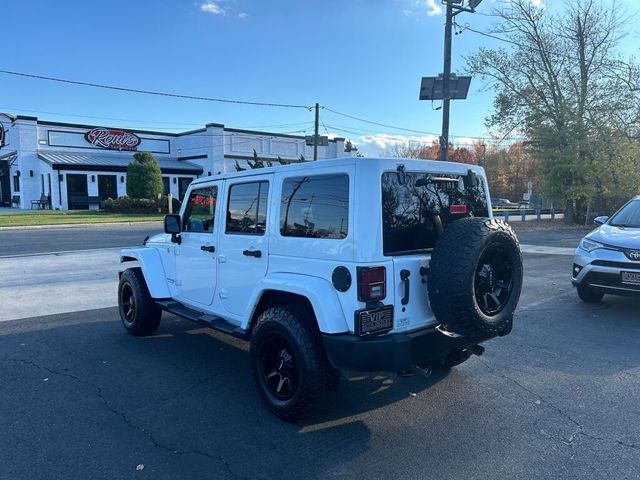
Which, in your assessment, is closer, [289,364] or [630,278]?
[289,364]

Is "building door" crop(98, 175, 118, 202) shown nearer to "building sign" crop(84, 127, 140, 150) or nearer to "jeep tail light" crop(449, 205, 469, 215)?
"building sign" crop(84, 127, 140, 150)

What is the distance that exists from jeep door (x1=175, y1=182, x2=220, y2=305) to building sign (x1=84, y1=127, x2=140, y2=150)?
3896cm

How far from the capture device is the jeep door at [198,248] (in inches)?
180

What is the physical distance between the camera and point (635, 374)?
4.45m

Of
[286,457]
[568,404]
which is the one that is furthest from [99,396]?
[568,404]

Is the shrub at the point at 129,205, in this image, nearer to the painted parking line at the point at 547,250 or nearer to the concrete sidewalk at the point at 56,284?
the concrete sidewalk at the point at 56,284

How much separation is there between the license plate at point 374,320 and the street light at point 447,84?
547 inches

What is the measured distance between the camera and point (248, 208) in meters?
4.16

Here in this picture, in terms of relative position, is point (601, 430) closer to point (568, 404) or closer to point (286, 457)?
point (568, 404)

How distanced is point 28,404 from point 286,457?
2323 millimetres

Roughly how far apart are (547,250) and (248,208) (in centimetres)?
1315

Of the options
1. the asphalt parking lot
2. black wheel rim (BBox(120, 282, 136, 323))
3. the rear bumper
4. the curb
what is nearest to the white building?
the curb

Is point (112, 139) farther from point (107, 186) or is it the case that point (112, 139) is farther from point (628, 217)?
point (628, 217)

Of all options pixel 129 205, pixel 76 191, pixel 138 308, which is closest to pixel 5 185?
pixel 76 191
